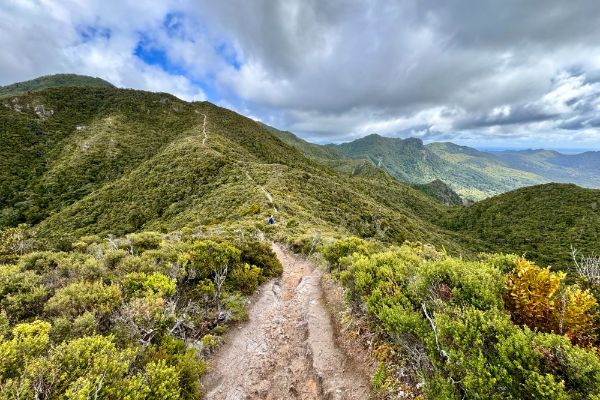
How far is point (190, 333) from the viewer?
8.93m

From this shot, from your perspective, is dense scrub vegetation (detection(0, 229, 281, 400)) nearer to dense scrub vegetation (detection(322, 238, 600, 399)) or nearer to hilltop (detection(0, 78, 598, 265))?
dense scrub vegetation (detection(322, 238, 600, 399))

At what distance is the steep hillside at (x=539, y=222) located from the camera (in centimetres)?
7762

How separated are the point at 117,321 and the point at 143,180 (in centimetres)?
5444

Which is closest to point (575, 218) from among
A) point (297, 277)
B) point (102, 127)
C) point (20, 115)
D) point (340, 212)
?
point (340, 212)

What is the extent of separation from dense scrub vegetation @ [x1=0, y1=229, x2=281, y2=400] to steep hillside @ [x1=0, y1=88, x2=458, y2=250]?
9.17 m

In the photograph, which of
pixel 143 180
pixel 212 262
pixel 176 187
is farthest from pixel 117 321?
pixel 143 180

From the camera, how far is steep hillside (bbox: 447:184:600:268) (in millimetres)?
77625

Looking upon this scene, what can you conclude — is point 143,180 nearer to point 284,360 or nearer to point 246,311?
point 246,311

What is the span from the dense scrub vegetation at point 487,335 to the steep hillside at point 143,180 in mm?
18030

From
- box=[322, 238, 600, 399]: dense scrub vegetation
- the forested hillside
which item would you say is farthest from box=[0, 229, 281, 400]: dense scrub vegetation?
box=[322, 238, 600, 399]: dense scrub vegetation

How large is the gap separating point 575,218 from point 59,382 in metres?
127

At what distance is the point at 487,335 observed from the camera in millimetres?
5133

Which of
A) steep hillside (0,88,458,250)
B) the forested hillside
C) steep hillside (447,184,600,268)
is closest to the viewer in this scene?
the forested hillside

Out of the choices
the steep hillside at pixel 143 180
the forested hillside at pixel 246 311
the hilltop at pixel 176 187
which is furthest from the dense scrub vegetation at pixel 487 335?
the steep hillside at pixel 143 180
